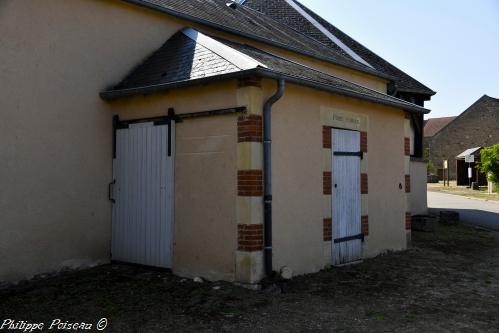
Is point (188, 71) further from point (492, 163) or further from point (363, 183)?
point (492, 163)

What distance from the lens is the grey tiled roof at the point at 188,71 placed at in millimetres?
6625

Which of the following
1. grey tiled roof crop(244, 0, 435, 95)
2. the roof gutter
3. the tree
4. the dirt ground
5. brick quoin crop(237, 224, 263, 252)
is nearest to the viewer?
the dirt ground

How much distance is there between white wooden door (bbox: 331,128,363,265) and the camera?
820 centimetres

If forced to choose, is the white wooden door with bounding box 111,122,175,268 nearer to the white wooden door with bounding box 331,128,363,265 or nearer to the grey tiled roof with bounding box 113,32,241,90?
the grey tiled roof with bounding box 113,32,241,90

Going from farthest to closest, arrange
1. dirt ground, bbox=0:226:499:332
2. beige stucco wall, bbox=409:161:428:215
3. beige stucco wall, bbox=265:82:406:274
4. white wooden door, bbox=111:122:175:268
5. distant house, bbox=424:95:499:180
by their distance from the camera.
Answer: distant house, bbox=424:95:499:180 → beige stucco wall, bbox=409:161:428:215 → white wooden door, bbox=111:122:175:268 → beige stucco wall, bbox=265:82:406:274 → dirt ground, bbox=0:226:499:332

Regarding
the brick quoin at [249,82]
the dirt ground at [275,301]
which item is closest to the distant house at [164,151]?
the brick quoin at [249,82]

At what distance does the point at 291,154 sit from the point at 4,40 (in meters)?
4.38

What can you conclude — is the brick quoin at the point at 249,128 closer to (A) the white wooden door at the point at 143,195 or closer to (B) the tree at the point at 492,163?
(A) the white wooden door at the point at 143,195

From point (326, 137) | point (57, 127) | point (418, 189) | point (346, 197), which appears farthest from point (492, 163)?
point (57, 127)

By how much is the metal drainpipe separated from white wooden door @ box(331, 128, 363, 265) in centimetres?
181

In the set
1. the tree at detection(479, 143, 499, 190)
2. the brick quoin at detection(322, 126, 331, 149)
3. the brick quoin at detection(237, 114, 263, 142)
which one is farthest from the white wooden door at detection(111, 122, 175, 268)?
the tree at detection(479, 143, 499, 190)

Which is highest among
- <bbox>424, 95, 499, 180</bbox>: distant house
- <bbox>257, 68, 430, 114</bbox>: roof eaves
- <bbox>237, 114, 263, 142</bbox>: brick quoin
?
<bbox>424, 95, 499, 180</bbox>: distant house

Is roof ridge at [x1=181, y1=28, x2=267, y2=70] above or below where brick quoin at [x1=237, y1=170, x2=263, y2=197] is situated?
above

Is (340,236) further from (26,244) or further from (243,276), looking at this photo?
(26,244)
